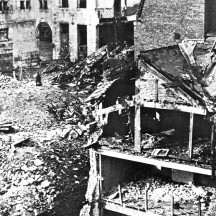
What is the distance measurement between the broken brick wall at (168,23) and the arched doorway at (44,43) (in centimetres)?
2574

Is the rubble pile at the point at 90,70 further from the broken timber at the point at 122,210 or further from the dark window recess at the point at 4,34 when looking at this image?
the broken timber at the point at 122,210

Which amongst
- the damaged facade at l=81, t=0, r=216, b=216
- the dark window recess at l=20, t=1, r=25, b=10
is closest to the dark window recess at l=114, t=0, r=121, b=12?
the dark window recess at l=20, t=1, r=25, b=10

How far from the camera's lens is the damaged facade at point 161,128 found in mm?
22750

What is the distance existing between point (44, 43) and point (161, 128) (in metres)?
31.0

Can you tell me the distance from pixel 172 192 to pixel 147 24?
1009 cm

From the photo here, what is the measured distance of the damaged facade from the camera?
22750 millimetres

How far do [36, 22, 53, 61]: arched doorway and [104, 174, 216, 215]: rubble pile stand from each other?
3103cm

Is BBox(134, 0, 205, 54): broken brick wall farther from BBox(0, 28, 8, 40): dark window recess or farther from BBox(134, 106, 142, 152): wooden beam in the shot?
BBox(0, 28, 8, 40): dark window recess

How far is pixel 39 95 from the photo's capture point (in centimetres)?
3931

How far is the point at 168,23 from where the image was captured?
2906cm

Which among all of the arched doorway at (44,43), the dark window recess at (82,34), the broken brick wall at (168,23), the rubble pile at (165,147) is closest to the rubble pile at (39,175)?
the rubble pile at (165,147)

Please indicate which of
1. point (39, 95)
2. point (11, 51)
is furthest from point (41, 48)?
point (39, 95)

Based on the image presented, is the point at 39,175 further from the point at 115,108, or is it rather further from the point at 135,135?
the point at 135,135

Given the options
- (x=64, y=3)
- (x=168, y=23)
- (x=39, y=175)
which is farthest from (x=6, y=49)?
(x=39, y=175)
